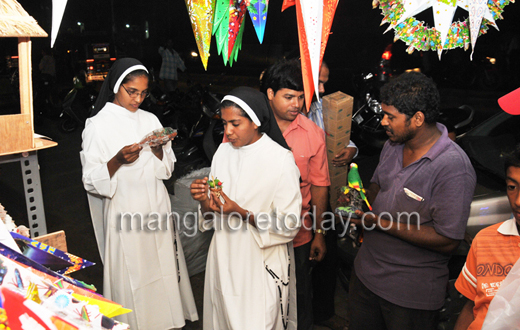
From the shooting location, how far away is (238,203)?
244 cm

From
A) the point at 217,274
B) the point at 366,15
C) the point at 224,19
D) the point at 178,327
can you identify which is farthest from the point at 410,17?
the point at 366,15

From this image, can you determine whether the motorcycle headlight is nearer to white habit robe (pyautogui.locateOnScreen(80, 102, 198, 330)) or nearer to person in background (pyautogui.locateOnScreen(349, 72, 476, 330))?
white habit robe (pyautogui.locateOnScreen(80, 102, 198, 330))

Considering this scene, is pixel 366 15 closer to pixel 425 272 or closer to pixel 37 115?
pixel 37 115

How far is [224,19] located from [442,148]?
1.50 m

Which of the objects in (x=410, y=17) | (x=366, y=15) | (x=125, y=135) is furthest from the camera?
(x=366, y=15)

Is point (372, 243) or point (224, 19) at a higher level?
point (224, 19)

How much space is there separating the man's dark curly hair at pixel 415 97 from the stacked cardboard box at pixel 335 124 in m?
0.95

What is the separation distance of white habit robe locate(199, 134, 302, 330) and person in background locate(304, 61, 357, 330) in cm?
85

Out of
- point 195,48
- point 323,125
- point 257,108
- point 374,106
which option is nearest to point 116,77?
point 257,108

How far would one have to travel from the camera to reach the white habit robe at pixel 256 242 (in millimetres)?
2322

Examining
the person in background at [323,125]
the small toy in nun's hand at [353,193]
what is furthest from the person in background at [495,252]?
the person in background at [323,125]

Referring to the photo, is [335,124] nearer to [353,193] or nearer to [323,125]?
[323,125]

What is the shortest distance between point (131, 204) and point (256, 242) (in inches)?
42.8

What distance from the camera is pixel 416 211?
2.11 meters
